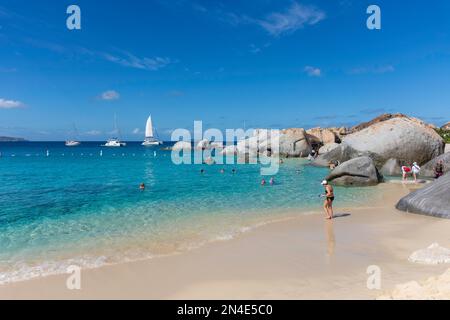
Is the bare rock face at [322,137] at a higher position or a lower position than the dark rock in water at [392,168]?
higher

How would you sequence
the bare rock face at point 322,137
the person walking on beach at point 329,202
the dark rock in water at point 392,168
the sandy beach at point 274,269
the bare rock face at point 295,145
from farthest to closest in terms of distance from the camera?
the bare rock face at point 322,137
the bare rock face at point 295,145
the dark rock in water at point 392,168
the person walking on beach at point 329,202
the sandy beach at point 274,269

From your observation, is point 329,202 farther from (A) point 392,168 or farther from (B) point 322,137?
(B) point 322,137

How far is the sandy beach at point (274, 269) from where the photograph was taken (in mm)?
6543

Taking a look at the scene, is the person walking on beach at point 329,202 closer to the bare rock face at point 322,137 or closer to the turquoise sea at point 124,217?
the turquoise sea at point 124,217

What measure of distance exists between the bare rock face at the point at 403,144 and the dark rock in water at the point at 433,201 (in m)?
16.3

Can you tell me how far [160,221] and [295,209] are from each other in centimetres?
636

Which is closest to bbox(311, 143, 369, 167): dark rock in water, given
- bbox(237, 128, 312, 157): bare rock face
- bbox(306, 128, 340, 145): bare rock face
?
bbox(237, 128, 312, 157): bare rock face

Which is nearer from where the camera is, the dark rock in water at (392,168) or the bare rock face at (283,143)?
the dark rock in water at (392,168)

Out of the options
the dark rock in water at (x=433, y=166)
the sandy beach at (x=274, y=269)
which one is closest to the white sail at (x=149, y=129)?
the dark rock in water at (x=433, y=166)

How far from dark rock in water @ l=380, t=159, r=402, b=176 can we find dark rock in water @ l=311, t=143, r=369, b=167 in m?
2.03

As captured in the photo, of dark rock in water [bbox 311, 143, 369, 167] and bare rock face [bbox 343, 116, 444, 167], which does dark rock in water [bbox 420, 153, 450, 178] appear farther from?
dark rock in water [bbox 311, 143, 369, 167]

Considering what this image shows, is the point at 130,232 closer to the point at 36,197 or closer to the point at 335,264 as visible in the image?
→ the point at 335,264

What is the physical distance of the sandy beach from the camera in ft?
21.5

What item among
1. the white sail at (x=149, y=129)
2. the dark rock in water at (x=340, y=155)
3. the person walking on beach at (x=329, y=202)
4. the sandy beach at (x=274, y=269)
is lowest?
the sandy beach at (x=274, y=269)
